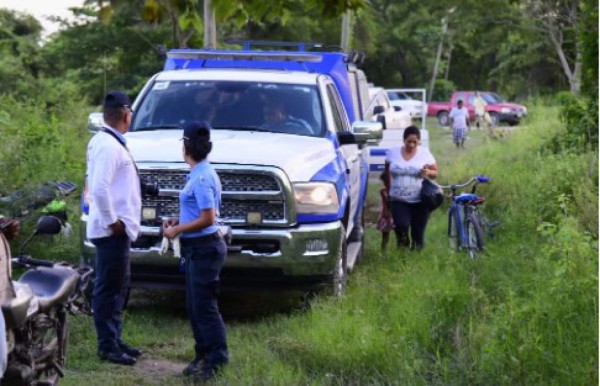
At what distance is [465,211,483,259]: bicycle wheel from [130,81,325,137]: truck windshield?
7.38 ft

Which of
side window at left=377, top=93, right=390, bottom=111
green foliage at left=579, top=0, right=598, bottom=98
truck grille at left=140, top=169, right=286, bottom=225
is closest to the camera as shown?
truck grille at left=140, top=169, right=286, bottom=225

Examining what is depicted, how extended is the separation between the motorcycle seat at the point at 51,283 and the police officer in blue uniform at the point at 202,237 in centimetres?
93

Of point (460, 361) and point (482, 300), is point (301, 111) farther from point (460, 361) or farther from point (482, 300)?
point (460, 361)

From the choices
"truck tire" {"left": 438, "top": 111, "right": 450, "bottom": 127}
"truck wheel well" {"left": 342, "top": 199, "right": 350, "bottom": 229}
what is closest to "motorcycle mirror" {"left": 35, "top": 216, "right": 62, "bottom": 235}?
"truck wheel well" {"left": 342, "top": 199, "right": 350, "bottom": 229}

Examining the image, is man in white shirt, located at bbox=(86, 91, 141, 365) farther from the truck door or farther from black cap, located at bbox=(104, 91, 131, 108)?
the truck door

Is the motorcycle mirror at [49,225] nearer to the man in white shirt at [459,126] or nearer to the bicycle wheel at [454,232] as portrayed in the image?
the bicycle wheel at [454,232]

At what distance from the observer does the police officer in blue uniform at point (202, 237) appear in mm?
6727

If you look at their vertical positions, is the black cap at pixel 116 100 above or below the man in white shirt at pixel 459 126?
above

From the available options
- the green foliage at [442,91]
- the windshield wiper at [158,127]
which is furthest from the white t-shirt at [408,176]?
the green foliage at [442,91]

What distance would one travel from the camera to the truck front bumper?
8.41 meters

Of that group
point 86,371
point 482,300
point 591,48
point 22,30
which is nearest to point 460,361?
point 482,300

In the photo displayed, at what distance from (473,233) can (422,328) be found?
3.99 meters

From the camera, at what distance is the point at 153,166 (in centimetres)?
846

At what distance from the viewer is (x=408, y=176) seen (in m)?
11.1
